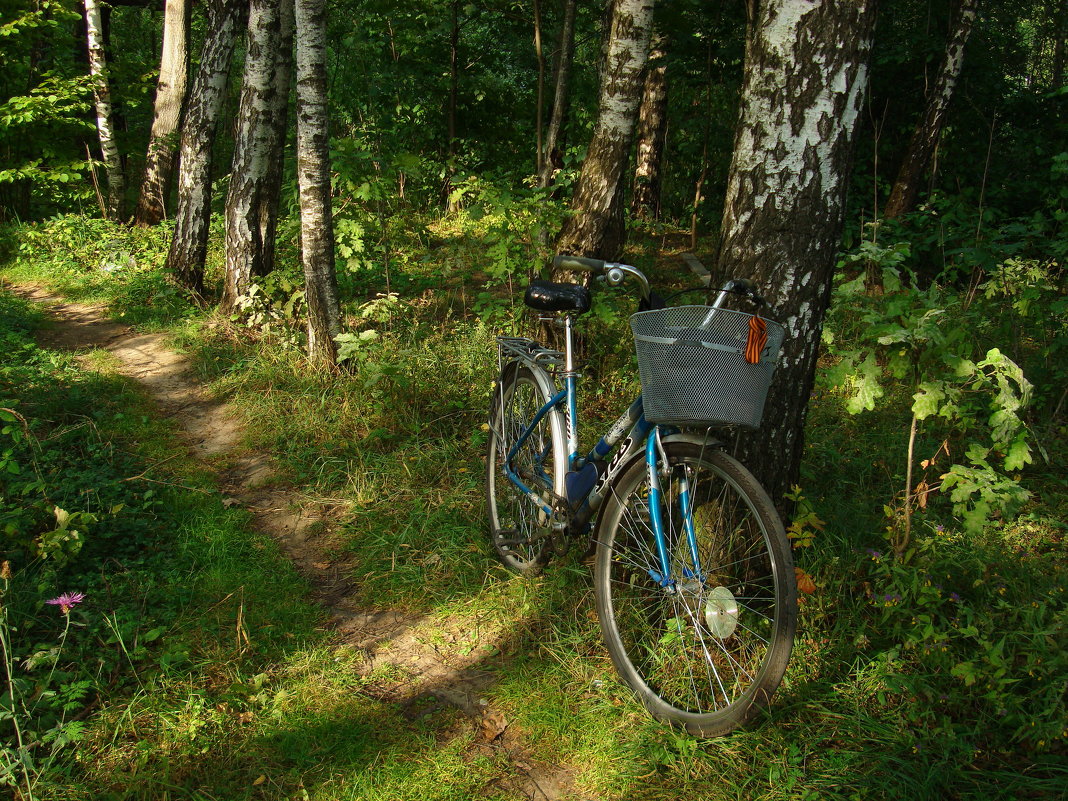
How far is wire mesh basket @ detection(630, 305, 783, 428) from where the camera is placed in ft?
7.45

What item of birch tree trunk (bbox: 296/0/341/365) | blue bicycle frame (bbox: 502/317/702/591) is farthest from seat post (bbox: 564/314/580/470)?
birch tree trunk (bbox: 296/0/341/365)

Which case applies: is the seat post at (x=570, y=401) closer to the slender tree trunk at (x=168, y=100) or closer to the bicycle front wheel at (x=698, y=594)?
the bicycle front wheel at (x=698, y=594)

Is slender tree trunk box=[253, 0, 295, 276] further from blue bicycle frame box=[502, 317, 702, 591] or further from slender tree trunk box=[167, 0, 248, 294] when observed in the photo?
blue bicycle frame box=[502, 317, 702, 591]

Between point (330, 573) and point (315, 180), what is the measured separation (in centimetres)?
284

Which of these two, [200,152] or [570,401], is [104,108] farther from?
[570,401]

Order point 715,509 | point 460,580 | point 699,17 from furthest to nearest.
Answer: point 699,17, point 460,580, point 715,509

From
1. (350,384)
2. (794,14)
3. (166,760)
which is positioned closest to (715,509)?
(794,14)

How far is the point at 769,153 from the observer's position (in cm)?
273

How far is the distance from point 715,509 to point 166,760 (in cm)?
207

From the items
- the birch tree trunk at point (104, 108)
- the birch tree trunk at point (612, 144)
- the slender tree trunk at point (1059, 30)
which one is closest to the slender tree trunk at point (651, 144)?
the birch tree trunk at point (612, 144)

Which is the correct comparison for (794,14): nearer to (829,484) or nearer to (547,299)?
(547,299)

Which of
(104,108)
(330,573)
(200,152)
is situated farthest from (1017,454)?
(104,108)

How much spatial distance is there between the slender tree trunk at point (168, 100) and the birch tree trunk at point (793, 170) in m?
8.30

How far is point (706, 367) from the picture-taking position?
2.28 meters
